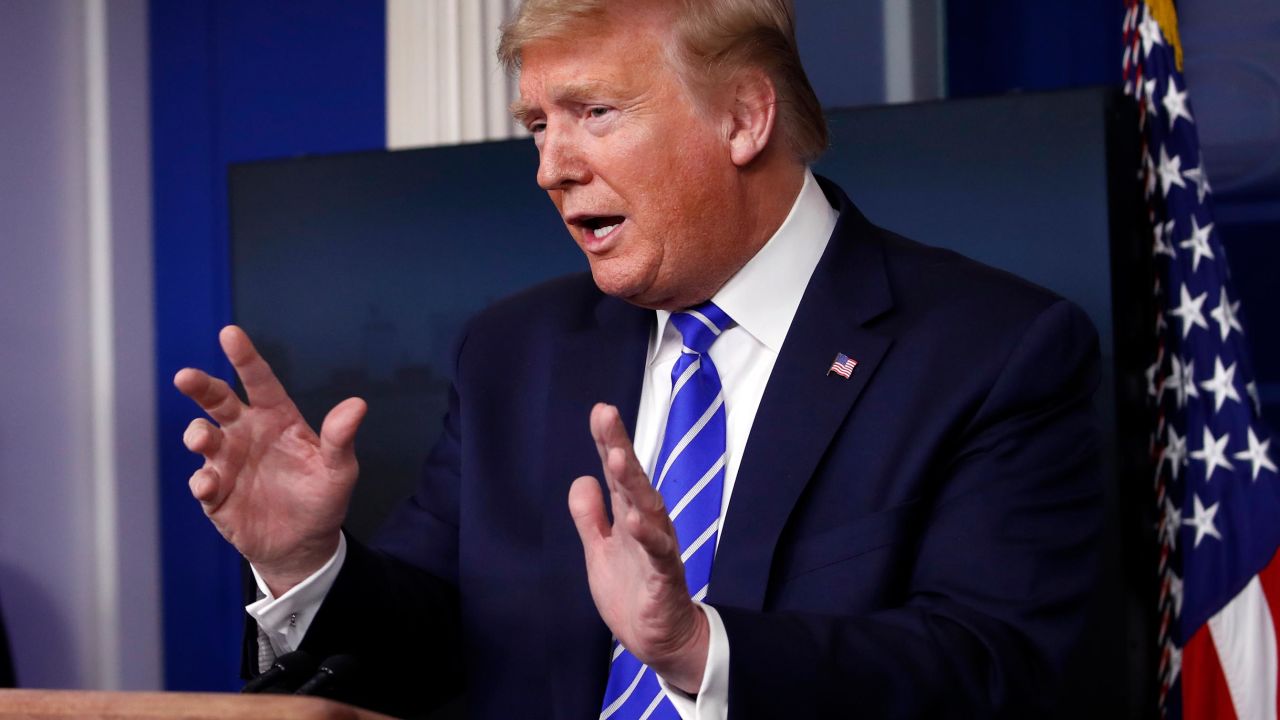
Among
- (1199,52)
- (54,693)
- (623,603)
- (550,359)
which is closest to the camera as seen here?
(54,693)

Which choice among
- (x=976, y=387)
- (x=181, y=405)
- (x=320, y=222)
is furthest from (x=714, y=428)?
(x=181, y=405)

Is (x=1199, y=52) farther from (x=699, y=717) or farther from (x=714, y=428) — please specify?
(x=699, y=717)

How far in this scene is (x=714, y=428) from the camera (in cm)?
166

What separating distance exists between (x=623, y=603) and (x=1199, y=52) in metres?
2.35

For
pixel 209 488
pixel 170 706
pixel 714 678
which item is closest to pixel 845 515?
pixel 714 678

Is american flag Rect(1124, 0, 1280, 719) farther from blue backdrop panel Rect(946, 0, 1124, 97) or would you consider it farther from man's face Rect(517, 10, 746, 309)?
man's face Rect(517, 10, 746, 309)

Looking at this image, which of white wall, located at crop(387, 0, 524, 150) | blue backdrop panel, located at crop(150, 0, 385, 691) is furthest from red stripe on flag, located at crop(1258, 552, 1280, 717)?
blue backdrop panel, located at crop(150, 0, 385, 691)

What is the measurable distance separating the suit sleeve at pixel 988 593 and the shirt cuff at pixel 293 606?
53 cm

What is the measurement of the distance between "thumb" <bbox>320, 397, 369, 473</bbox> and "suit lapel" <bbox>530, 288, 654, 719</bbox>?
0.31 m

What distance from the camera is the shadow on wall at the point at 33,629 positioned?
13.0 ft

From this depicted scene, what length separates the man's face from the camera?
170 cm

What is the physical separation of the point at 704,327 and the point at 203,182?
2.75m

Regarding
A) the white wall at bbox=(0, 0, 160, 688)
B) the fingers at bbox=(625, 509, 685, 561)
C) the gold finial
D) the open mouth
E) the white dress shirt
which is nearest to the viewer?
the fingers at bbox=(625, 509, 685, 561)

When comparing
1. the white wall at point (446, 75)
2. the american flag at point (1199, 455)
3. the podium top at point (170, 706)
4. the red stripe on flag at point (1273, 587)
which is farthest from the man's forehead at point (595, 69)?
the white wall at point (446, 75)
